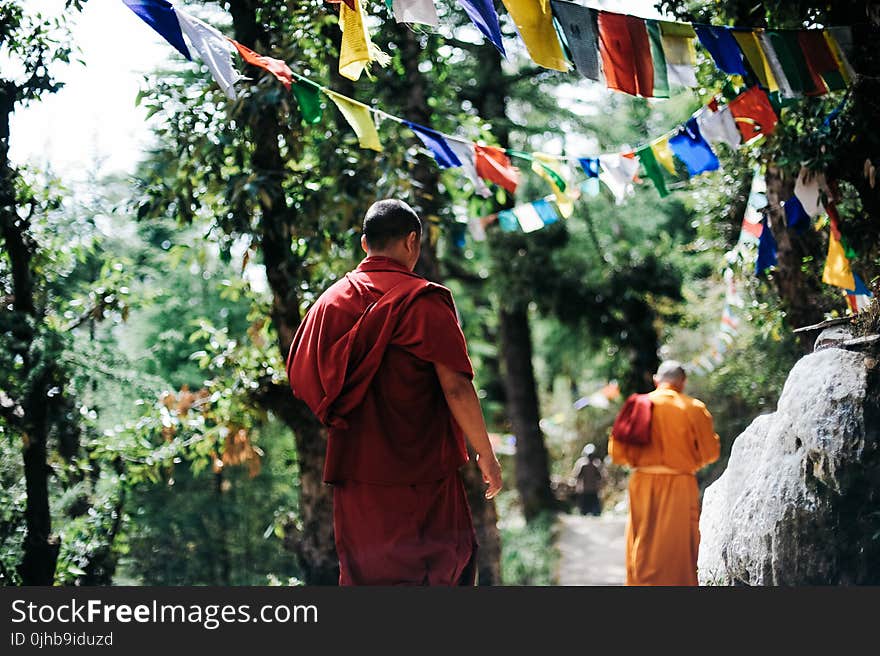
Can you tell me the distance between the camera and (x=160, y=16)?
428cm

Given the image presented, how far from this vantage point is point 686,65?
5.65m

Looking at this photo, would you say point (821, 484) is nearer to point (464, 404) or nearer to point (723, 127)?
point (464, 404)

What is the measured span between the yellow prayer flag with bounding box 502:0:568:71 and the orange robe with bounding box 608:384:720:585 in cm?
330

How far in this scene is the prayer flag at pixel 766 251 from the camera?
7.02 meters

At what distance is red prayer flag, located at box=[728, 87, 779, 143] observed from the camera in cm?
618

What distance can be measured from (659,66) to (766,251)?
213 centimetres

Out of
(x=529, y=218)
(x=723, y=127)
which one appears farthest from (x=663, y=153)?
(x=529, y=218)

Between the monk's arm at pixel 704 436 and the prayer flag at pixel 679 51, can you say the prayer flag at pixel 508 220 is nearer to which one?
the monk's arm at pixel 704 436

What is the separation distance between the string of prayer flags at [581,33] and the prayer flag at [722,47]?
2.51 ft

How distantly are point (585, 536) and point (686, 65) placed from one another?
9435 millimetres

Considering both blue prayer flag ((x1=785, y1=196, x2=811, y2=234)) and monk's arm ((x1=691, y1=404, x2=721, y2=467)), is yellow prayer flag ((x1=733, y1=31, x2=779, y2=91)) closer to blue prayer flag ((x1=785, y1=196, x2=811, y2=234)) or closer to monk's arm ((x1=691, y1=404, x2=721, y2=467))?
blue prayer flag ((x1=785, y1=196, x2=811, y2=234))

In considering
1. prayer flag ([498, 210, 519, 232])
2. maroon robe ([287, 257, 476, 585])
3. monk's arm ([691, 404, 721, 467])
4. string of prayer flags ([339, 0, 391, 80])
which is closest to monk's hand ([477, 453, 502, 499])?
maroon robe ([287, 257, 476, 585])

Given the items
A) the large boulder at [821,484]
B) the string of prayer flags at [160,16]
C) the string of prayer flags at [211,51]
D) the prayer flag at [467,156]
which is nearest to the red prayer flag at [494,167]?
the prayer flag at [467,156]

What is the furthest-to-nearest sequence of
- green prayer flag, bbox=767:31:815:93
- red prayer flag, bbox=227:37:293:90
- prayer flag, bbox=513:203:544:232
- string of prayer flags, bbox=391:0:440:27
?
prayer flag, bbox=513:203:544:232
green prayer flag, bbox=767:31:815:93
red prayer flag, bbox=227:37:293:90
string of prayer flags, bbox=391:0:440:27
